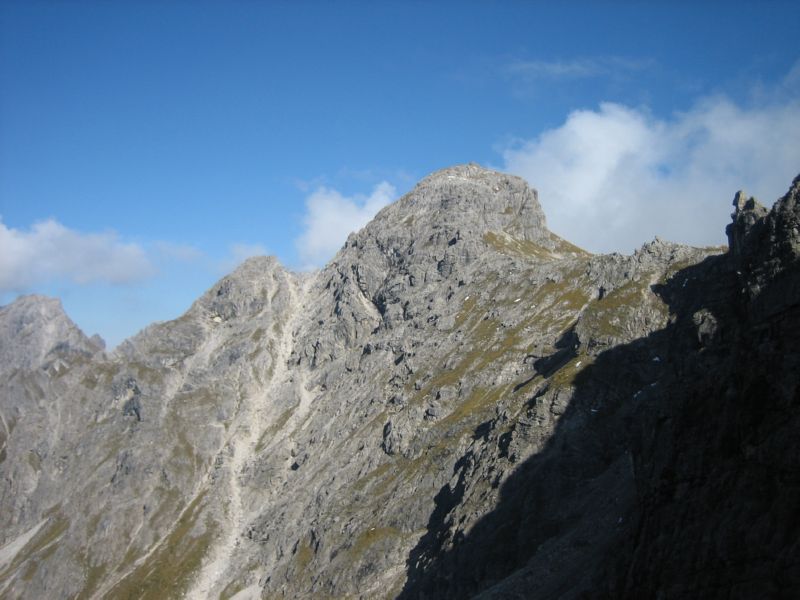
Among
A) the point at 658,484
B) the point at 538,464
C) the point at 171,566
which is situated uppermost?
the point at 538,464

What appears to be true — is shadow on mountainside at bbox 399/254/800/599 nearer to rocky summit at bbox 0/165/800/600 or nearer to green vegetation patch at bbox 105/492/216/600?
rocky summit at bbox 0/165/800/600

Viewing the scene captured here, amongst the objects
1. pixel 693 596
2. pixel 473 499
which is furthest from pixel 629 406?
pixel 693 596

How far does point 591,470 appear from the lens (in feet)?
314

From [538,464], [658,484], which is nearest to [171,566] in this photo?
[538,464]

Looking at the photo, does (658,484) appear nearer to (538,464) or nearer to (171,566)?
(538,464)

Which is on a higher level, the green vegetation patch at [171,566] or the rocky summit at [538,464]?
the rocky summit at [538,464]

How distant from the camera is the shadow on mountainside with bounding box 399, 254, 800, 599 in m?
33.2

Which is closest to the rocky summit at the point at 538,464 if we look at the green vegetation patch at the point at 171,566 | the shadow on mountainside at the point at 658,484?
the shadow on mountainside at the point at 658,484

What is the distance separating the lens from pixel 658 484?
4341 centimetres

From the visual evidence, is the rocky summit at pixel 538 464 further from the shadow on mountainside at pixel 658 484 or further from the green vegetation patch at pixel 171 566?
the green vegetation patch at pixel 171 566

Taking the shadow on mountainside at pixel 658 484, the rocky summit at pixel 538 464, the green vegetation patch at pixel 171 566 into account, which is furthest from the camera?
the green vegetation patch at pixel 171 566

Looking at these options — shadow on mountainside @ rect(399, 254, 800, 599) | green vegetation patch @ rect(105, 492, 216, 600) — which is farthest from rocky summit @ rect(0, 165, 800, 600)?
green vegetation patch @ rect(105, 492, 216, 600)

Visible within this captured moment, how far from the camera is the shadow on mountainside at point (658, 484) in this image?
33.2 m

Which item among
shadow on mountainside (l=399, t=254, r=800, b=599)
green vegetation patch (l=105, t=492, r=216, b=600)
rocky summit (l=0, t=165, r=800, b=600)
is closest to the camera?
shadow on mountainside (l=399, t=254, r=800, b=599)
